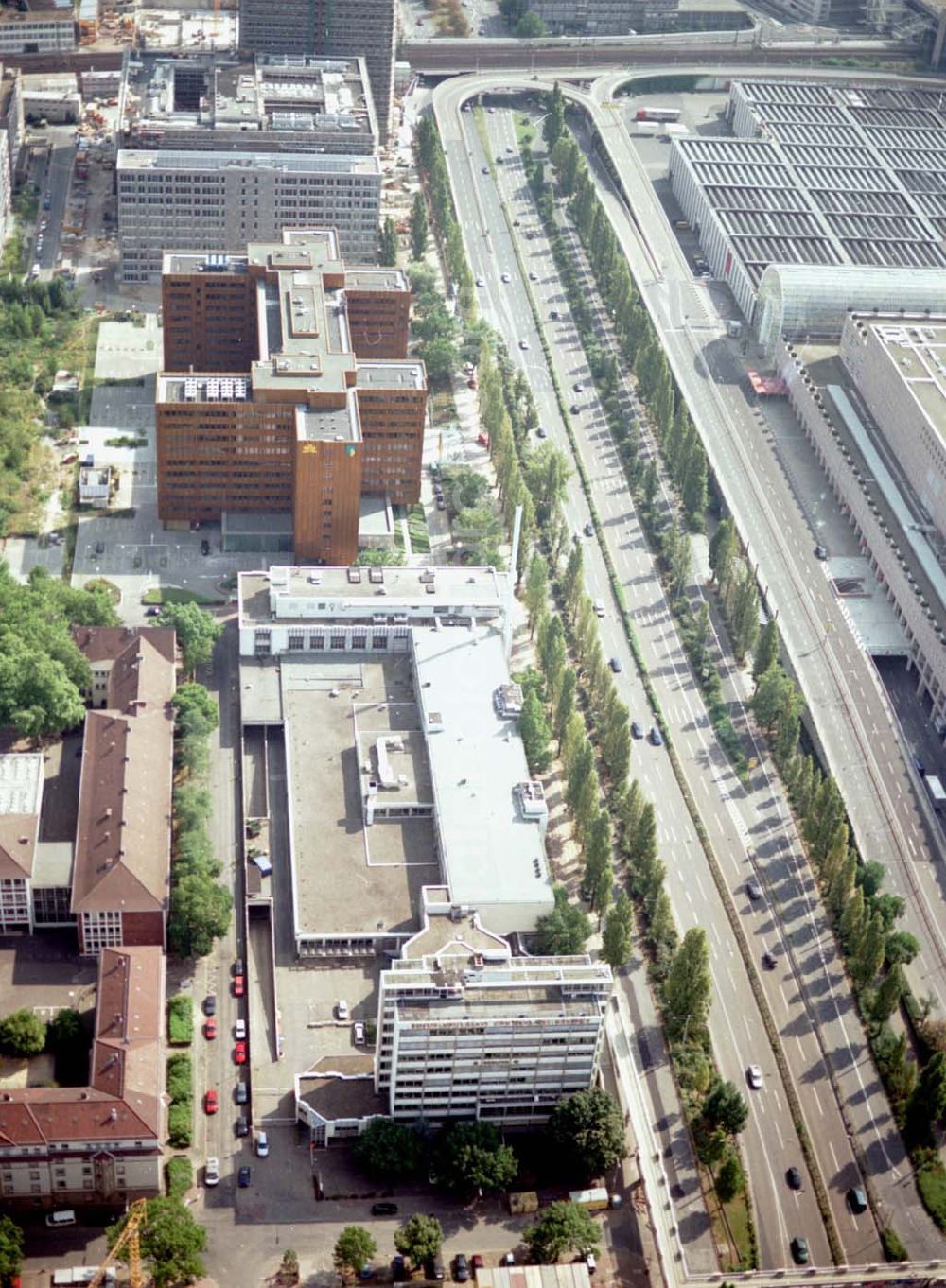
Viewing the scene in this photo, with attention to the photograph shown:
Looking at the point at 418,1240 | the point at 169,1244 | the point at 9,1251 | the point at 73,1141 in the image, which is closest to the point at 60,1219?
the point at 9,1251

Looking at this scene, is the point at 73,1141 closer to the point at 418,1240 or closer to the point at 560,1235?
the point at 418,1240

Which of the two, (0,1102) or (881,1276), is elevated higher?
(0,1102)

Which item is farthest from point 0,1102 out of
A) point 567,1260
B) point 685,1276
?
point 685,1276

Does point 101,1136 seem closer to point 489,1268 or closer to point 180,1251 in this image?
point 180,1251

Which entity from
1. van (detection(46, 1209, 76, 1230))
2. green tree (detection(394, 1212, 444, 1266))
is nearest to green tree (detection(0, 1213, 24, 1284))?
van (detection(46, 1209, 76, 1230))

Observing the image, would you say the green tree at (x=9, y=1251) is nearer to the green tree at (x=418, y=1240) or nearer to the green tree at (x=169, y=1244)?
the green tree at (x=169, y=1244)

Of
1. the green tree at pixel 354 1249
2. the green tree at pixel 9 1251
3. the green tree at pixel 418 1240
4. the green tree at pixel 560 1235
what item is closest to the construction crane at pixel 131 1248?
the green tree at pixel 9 1251

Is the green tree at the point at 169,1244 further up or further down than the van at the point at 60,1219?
further down
